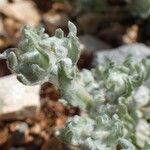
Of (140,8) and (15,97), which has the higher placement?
(140,8)

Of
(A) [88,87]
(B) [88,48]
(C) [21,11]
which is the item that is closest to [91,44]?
(B) [88,48]

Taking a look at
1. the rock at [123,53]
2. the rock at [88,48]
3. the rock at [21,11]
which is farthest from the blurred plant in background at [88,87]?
the rock at [21,11]

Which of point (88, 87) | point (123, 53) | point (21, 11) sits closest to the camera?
point (88, 87)

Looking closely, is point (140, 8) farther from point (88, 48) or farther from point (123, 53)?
point (88, 48)

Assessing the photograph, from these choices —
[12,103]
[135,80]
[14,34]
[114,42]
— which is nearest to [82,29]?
[114,42]

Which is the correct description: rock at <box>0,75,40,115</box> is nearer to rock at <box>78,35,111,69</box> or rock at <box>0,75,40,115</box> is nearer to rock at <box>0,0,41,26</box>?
rock at <box>78,35,111,69</box>

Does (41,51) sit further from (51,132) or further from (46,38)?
(51,132)
